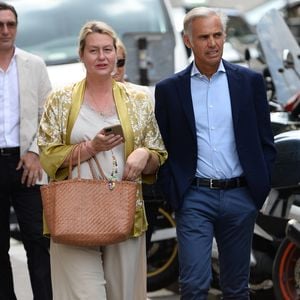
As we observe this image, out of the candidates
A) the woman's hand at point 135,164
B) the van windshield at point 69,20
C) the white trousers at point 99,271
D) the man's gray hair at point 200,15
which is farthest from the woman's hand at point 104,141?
the van windshield at point 69,20

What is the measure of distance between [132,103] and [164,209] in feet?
9.48

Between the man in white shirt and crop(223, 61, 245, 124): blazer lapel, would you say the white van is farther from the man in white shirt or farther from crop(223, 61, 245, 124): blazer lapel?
crop(223, 61, 245, 124): blazer lapel

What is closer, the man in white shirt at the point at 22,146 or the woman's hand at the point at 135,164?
the woman's hand at the point at 135,164

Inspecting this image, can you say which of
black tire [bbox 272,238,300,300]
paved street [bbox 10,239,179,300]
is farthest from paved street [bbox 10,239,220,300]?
black tire [bbox 272,238,300,300]

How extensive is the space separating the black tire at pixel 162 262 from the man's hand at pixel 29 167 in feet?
6.16

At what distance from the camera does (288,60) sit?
8.29m

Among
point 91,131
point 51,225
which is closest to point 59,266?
point 51,225

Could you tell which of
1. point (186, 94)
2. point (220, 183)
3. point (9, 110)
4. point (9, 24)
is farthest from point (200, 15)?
point (9, 110)

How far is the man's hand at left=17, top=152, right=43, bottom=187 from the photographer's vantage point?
20.5 ft

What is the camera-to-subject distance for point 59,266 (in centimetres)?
534

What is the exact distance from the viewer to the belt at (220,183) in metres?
5.55

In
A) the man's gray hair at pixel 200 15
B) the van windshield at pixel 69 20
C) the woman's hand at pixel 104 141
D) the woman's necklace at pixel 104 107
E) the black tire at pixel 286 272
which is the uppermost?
the van windshield at pixel 69 20

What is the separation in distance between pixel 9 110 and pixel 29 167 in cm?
35

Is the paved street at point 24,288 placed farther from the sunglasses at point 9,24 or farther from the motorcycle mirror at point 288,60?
the sunglasses at point 9,24
